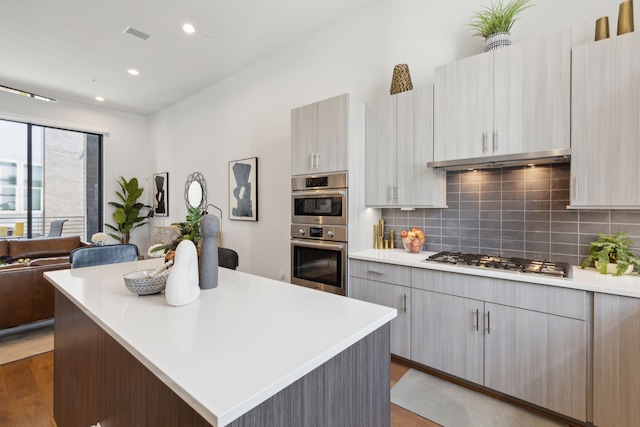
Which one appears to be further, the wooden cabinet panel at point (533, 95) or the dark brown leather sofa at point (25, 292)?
the dark brown leather sofa at point (25, 292)

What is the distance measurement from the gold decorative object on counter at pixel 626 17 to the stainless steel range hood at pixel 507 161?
749mm

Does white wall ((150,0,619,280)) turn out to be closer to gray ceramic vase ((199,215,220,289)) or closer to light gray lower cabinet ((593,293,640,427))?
light gray lower cabinet ((593,293,640,427))

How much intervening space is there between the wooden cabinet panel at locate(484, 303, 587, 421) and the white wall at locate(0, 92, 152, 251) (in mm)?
6883

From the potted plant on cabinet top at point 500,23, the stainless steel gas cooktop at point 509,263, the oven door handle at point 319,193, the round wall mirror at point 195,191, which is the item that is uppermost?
the potted plant on cabinet top at point 500,23

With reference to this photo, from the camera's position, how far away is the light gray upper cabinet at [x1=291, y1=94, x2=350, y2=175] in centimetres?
268

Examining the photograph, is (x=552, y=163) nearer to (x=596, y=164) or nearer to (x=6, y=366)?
(x=596, y=164)

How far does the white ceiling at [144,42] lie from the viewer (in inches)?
121

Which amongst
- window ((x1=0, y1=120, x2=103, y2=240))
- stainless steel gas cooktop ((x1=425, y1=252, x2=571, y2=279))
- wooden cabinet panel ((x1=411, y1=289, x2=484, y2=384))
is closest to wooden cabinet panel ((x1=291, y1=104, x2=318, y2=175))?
stainless steel gas cooktop ((x1=425, y1=252, x2=571, y2=279))

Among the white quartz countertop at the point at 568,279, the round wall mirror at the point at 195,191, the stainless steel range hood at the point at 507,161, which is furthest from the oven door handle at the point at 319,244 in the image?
the round wall mirror at the point at 195,191

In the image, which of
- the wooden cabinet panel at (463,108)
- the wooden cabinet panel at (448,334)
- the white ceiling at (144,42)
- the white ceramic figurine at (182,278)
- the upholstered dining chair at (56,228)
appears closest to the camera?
the white ceramic figurine at (182,278)

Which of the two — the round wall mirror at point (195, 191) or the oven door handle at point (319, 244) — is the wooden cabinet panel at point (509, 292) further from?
the round wall mirror at point (195, 191)

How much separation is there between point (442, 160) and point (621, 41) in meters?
1.16

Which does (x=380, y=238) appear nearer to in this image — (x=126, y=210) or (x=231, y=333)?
(x=231, y=333)

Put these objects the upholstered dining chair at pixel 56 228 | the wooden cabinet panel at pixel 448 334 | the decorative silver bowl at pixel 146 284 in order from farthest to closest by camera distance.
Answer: the upholstered dining chair at pixel 56 228 → the wooden cabinet panel at pixel 448 334 → the decorative silver bowl at pixel 146 284
